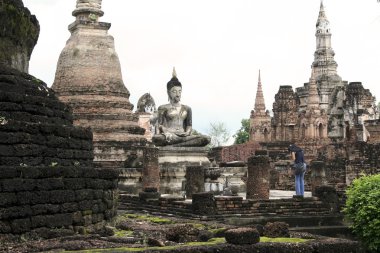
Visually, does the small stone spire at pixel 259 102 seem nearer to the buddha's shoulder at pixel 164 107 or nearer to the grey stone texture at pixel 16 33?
the buddha's shoulder at pixel 164 107

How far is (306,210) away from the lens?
12789 millimetres

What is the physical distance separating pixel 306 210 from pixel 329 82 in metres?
40.2

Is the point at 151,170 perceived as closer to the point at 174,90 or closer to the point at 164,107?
the point at 164,107

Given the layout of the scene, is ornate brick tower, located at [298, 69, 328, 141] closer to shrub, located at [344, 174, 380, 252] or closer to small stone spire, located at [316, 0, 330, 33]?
small stone spire, located at [316, 0, 330, 33]

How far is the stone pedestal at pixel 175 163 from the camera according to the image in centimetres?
1636

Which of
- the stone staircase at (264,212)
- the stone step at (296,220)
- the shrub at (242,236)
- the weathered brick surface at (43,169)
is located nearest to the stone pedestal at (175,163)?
the stone staircase at (264,212)

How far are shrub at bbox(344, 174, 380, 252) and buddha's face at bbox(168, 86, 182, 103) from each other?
23.5 ft

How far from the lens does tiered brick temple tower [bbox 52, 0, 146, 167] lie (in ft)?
80.2

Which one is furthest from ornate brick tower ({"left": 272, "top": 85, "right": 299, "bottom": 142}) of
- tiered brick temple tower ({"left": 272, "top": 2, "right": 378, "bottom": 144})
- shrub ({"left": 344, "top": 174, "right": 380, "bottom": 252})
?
shrub ({"left": 344, "top": 174, "right": 380, "bottom": 252})

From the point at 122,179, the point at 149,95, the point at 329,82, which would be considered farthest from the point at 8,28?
the point at 329,82

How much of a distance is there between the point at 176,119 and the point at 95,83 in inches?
346

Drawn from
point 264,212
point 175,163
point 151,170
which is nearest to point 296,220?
point 264,212

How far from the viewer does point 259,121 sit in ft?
168

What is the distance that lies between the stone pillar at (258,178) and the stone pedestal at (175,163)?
3082mm
